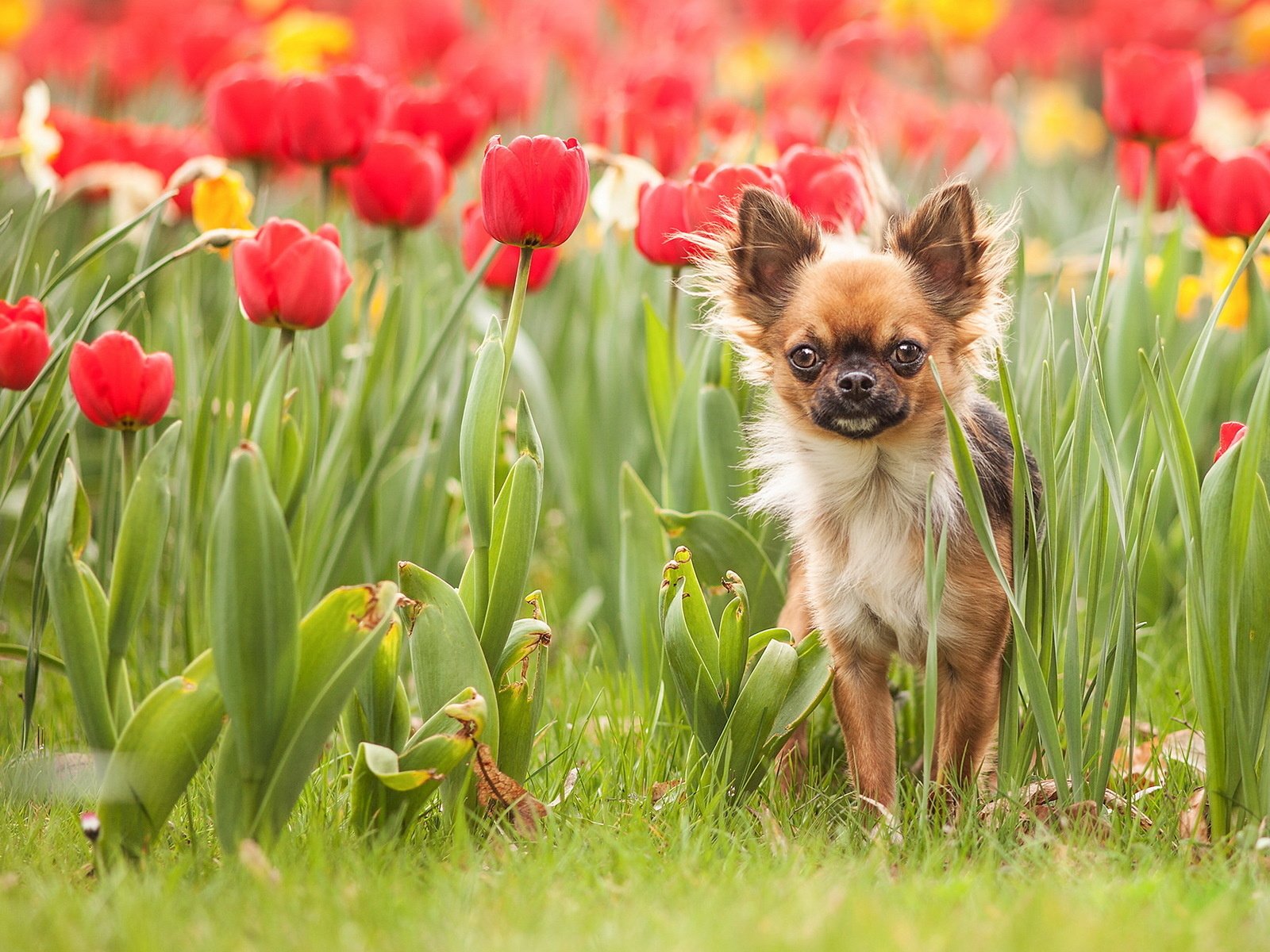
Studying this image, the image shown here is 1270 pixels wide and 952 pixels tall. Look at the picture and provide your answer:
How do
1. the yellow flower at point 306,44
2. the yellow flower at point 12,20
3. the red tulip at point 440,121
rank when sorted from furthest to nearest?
the yellow flower at point 12,20, the yellow flower at point 306,44, the red tulip at point 440,121

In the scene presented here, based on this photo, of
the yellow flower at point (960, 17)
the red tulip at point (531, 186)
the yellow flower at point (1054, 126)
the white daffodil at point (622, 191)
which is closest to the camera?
the red tulip at point (531, 186)

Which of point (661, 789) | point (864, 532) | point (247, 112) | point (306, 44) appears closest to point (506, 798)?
point (661, 789)

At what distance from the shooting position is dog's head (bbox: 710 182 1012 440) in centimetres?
213

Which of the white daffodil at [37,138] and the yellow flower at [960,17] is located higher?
the yellow flower at [960,17]

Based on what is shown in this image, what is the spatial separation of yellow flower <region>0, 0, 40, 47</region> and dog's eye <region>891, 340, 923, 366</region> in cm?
501

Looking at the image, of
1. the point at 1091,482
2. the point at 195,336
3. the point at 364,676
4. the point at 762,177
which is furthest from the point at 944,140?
the point at 364,676

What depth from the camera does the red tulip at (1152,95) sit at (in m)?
2.93

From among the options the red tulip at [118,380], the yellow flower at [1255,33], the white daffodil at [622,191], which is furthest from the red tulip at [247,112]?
the yellow flower at [1255,33]

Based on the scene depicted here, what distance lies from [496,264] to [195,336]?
746 millimetres

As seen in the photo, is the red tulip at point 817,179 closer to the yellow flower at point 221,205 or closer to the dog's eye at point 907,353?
the dog's eye at point 907,353

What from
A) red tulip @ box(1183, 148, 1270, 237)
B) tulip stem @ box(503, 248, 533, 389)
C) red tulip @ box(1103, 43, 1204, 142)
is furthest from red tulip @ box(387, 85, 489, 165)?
red tulip @ box(1183, 148, 1270, 237)

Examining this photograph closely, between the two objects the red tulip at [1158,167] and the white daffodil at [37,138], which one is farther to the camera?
the red tulip at [1158,167]

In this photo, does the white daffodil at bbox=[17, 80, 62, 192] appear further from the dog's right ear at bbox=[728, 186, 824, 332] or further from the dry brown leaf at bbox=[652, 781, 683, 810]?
the dry brown leaf at bbox=[652, 781, 683, 810]

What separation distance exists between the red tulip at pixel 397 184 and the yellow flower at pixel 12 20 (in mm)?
3699
